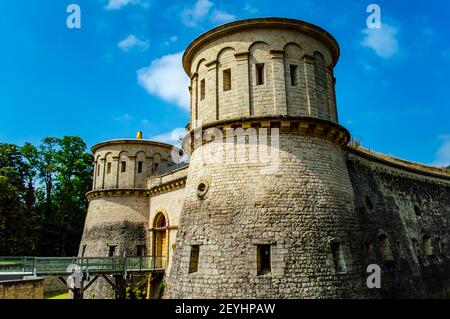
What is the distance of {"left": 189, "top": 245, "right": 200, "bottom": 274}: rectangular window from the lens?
11.5 meters

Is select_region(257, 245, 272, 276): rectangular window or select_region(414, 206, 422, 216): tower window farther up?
select_region(414, 206, 422, 216): tower window

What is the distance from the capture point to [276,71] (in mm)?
12359

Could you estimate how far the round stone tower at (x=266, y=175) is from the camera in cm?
1041

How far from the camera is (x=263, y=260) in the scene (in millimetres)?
10719

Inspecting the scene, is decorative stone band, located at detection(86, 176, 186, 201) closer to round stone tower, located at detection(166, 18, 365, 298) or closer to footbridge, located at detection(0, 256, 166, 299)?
footbridge, located at detection(0, 256, 166, 299)

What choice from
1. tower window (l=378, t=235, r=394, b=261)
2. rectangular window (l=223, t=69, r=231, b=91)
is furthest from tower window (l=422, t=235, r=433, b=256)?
rectangular window (l=223, t=69, r=231, b=91)

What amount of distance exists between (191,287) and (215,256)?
1297mm

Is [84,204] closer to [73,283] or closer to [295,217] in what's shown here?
[73,283]

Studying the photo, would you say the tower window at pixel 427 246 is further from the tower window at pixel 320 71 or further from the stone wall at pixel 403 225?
the tower window at pixel 320 71

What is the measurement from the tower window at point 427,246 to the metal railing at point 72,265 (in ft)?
50.7

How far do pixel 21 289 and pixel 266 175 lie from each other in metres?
9.40

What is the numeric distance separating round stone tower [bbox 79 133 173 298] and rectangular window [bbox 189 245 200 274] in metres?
10.3

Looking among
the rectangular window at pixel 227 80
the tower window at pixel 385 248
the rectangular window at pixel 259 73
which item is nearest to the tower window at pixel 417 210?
the tower window at pixel 385 248
